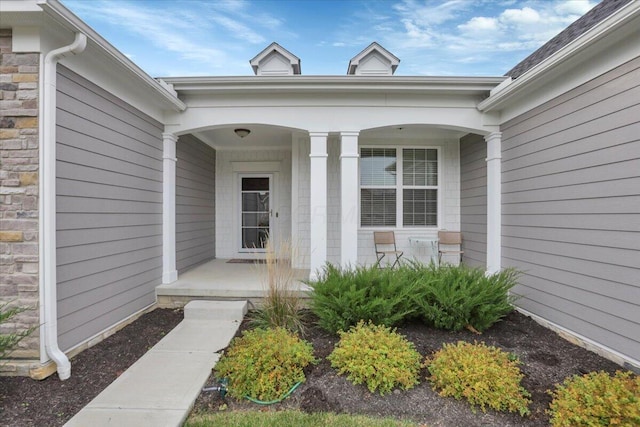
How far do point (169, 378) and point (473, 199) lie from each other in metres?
4.86

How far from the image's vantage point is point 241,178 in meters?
6.74

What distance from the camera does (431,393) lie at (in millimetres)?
2162

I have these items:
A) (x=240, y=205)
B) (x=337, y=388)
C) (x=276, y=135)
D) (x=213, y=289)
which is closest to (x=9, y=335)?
(x=213, y=289)

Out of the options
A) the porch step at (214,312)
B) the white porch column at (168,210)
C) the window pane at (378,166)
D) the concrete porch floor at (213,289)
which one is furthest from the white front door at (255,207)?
the porch step at (214,312)

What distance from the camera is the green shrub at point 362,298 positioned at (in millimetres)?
2994

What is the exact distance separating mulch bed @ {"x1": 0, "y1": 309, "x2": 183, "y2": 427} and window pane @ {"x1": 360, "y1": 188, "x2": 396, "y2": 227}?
3682 mm

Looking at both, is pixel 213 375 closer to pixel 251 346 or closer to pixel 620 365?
pixel 251 346

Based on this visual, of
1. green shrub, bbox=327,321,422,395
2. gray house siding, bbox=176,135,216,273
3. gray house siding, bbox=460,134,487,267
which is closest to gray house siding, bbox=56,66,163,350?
gray house siding, bbox=176,135,216,273

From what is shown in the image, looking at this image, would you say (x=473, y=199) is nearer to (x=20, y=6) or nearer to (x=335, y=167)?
(x=335, y=167)

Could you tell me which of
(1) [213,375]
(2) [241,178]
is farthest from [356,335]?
(2) [241,178]

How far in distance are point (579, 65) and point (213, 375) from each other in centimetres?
428

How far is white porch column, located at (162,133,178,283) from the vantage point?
428 cm

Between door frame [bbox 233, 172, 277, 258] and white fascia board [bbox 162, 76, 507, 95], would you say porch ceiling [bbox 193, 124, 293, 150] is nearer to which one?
door frame [bbox 233, 172, 277, 258]

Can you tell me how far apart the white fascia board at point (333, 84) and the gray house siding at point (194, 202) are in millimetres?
1279
